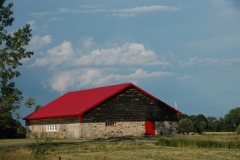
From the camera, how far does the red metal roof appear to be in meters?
54.3

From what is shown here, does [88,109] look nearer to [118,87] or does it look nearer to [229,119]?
[118,87]

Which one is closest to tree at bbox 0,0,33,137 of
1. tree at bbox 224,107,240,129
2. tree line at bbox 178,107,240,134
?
tree line at bbox 178,107,240,134

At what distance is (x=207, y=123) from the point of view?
8525 centimetres

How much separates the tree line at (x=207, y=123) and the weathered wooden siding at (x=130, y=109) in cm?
1160

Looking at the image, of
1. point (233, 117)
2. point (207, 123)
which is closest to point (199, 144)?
point (207, 123)

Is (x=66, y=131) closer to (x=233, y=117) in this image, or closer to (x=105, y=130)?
(x=105, y=130)

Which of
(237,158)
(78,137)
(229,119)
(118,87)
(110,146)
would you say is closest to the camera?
(237,158)

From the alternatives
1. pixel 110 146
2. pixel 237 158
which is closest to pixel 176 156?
pixel 237 158

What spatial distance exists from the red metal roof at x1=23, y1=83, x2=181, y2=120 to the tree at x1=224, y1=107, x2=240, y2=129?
38.9 m

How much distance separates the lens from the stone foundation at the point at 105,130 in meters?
53.1

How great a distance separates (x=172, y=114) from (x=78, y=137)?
12.2m

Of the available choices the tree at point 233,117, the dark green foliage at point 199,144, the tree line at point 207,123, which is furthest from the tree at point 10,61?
the tree at point 233,117

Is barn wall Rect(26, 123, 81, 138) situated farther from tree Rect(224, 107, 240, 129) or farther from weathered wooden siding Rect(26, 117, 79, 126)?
tree Rect(224, 107, 240, 129)

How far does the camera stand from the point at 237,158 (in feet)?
88.3
